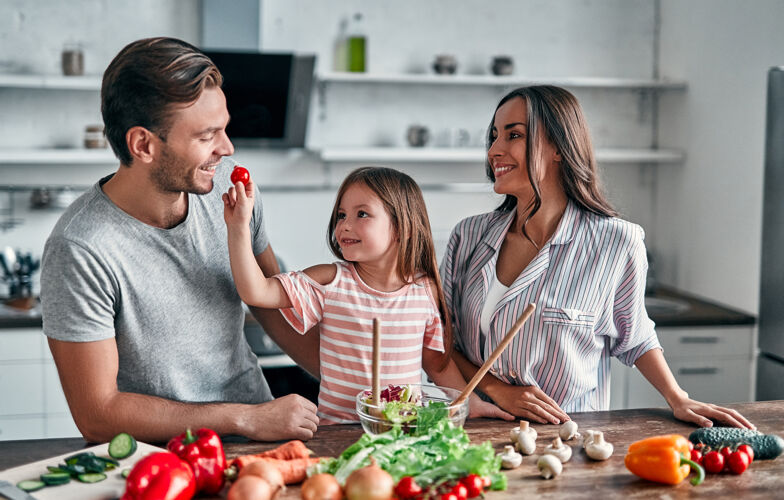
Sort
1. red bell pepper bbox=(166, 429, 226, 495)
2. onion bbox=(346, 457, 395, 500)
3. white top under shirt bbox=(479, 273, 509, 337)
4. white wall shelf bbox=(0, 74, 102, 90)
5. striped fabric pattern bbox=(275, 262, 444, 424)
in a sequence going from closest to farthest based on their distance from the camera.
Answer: onion bbox=(346, 457, 395, 500), red bell pepper bbox=(166, 429, 226, 495), striped fabric pattern bbox=(275, 262, 444, 424), white top under shirt bbox=(479, 273, 509, 337), white wall shelf bbox=(0, 74, 102, 90)

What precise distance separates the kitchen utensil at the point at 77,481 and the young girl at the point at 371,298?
1.39 ft

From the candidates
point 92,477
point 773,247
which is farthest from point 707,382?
point 92,477

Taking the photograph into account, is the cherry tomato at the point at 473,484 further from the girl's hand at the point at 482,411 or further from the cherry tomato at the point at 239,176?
the cherry tomato at the point at 239,176

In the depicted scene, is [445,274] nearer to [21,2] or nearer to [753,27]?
[753,27]

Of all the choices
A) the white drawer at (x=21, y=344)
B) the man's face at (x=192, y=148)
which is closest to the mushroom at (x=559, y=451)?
the man's face at (x=192, y=148)

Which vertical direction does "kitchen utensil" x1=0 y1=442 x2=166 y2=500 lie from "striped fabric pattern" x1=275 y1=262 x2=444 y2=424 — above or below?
below

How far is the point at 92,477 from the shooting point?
4.24ft

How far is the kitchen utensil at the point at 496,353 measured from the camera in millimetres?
1309

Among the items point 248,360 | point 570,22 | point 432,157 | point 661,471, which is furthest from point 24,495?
point 570,22

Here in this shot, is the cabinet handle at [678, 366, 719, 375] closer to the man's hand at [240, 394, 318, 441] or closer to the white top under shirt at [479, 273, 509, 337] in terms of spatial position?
the white top under shirt at [479, 273, 509, 337]

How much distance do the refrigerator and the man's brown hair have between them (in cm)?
222

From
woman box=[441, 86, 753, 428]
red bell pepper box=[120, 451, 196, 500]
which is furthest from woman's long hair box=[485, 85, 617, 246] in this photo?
red bell pepper box=[120, 451, 196, 500]

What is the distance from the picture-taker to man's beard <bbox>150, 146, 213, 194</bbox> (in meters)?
1.61

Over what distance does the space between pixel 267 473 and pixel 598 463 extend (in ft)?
1.96
